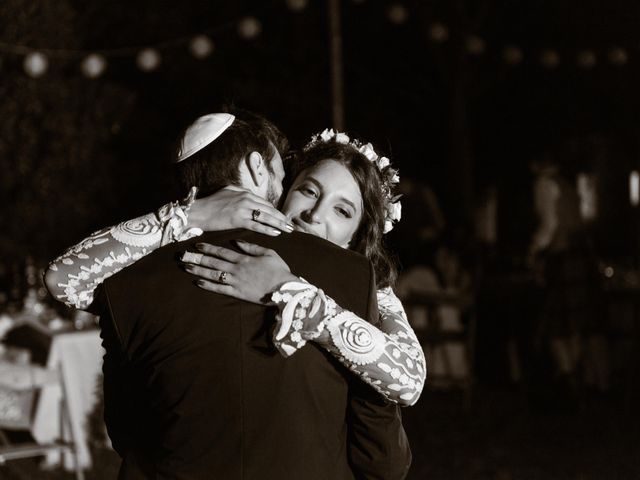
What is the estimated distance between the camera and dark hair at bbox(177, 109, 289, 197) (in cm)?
188

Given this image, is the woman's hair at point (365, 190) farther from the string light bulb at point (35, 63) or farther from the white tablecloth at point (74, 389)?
the string light bulb at point (35, 63)

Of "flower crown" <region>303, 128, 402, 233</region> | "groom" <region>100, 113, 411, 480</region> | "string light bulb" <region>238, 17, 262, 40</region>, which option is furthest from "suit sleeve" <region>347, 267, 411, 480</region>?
"string light bulb" <region>238, 17, 262, 40</region>

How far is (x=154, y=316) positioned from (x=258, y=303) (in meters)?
0.18

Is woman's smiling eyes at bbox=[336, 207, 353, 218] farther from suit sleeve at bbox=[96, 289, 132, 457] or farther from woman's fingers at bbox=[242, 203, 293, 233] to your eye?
suit sleeve at bbox=[96, 289, 132, 457]

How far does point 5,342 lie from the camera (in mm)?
5824

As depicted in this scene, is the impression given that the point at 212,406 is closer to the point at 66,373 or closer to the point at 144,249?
the point at 144,249

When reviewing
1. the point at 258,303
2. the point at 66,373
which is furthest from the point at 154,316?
the point at 66,373

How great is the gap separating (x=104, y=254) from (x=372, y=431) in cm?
61

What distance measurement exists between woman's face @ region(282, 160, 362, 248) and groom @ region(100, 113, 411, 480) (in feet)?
1.41

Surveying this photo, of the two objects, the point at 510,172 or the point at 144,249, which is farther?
the point at 510,172

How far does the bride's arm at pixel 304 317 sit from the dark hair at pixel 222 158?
238mm

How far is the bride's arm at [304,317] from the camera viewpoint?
1614mm

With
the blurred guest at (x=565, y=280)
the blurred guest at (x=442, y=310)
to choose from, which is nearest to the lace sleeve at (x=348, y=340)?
the blurred guest at (x=565, y=280)

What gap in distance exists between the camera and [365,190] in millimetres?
2275
